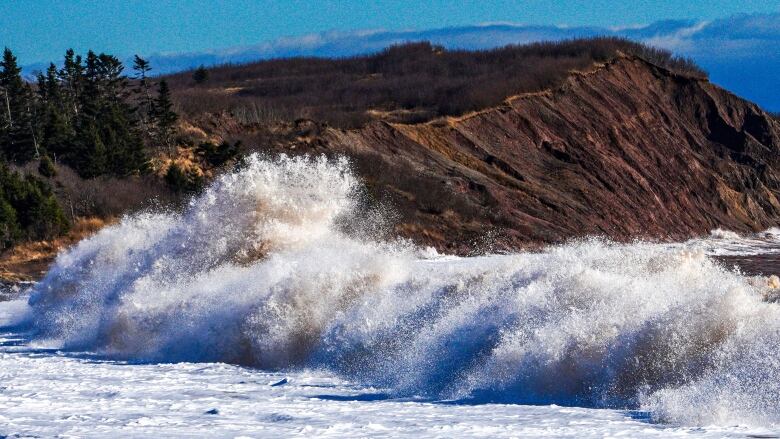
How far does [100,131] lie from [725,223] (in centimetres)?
3622

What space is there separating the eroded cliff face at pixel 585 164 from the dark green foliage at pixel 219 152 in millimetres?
4099

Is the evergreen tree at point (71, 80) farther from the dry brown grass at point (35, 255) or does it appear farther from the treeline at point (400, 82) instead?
the dry brown grass at point (35, 255)

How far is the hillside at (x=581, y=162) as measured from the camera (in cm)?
5178

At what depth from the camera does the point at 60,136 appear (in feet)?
180

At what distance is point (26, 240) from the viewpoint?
1661 inches

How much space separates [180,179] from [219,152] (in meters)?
3.12

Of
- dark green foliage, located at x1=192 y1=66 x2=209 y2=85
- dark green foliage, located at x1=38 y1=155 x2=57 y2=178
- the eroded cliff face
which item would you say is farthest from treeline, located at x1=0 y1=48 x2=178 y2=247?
dark green foliage, located at x1=192 y1=66 x2=209 y2=85

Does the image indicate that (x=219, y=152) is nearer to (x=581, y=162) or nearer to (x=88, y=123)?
(x=88, y=123)

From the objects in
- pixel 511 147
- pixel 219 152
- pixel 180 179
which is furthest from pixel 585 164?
pixel 180 179

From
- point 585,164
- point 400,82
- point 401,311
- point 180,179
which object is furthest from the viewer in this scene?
point 400,82

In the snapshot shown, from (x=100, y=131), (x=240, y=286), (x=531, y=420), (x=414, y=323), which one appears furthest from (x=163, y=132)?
(x=531, y=420)

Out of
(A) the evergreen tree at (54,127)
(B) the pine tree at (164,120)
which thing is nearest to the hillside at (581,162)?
(B) the pine tree at (164,120)

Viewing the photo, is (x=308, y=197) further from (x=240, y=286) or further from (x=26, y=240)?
(x=26, y=240)

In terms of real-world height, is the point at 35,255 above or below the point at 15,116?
below
